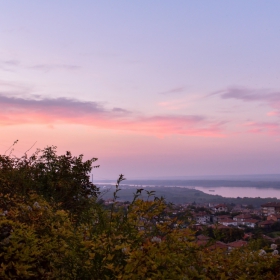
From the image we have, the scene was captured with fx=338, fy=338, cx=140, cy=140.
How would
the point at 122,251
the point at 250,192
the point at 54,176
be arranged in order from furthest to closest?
the point at 250,192, the point at 54,176, the point at 122,251

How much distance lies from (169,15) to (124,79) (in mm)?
4570

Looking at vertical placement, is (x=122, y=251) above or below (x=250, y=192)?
above

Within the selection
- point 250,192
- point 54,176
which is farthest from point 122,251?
point 250,192

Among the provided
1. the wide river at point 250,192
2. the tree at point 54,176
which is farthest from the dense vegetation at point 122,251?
the wide river at point 250,192

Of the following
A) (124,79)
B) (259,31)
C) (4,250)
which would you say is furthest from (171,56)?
(4,250)

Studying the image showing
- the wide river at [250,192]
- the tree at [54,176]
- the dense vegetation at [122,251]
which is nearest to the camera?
the dense vegetation at [122,251]

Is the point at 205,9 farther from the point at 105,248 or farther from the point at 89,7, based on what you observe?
the point at 105,248

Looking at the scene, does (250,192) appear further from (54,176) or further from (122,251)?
(122,251)

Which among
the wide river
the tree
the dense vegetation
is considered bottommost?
the wide river

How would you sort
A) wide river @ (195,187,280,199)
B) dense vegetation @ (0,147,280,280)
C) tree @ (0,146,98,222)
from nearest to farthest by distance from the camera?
dense vegetation @ (0,147,280,280) → tree @ (0,146,98,222) → wide river @ (195,187,280,199)

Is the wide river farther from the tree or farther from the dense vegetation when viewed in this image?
the dense vegetation

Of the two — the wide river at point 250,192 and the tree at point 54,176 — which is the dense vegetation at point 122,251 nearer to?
the tree at point 54,176

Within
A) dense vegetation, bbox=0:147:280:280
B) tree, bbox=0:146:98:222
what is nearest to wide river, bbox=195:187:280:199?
tree, bbox=0:146:98:222

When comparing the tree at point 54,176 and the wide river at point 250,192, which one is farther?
the wide river at point 250,192
